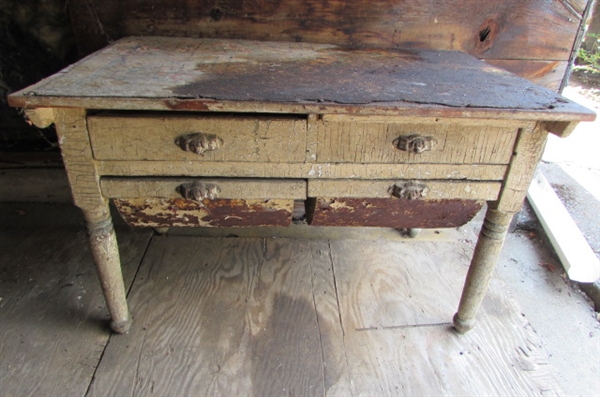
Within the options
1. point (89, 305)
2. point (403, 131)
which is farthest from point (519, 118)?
point (89, 305)

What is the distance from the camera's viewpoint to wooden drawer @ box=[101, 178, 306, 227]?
4.25 feet

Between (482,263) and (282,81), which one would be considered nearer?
(282,81)

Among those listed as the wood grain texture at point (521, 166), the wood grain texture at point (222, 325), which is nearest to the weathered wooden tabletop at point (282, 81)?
the wood grain texture at point (521, 166)

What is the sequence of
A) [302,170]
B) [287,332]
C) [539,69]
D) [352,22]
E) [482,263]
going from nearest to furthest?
[302,170] → [482,263] → [287,332] → [352,22] → [539,69]

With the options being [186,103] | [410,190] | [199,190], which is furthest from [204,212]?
[410,190]

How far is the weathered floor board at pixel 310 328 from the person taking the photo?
1473mm

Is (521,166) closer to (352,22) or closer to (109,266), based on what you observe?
(352,22)

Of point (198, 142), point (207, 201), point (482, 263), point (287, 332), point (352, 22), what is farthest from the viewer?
point (352, 22)

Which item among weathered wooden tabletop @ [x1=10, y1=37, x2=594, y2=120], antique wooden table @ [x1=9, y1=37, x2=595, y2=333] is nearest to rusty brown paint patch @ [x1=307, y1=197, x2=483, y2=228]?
antique wooden table @ [x1=9, y1=37, x2=595, y2=333]

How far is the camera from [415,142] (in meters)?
1.21

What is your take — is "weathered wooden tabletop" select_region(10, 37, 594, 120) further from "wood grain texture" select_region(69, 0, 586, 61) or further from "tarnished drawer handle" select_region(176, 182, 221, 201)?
"tarnished drawer handle" select_region(176, 182, 221, 201)

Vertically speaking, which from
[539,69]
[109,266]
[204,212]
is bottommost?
[109,266]

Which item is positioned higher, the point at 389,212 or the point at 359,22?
the point at 359,22

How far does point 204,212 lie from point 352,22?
1029mm
